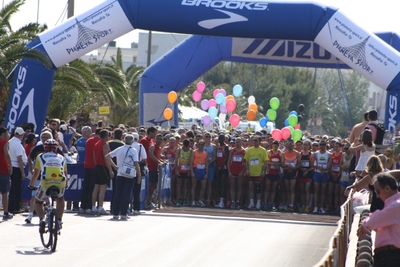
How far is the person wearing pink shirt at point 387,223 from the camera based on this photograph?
7.55m

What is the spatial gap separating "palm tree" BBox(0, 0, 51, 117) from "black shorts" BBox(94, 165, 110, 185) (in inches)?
136

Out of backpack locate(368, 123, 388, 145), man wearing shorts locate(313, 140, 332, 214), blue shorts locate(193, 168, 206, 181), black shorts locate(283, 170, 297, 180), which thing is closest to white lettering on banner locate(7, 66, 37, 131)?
blue shorts locate(193, 168, 206, 181)

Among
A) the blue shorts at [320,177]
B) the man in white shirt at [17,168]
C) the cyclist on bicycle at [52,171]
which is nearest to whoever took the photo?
the cyclist on bicycle at [52,171]

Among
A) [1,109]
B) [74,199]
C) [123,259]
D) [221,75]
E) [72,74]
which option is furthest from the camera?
[221,75]

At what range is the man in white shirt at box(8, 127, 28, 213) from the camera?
52.5 ft

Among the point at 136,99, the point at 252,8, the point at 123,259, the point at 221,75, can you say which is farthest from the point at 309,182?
the point at 221,75

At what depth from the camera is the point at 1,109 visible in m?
24.3

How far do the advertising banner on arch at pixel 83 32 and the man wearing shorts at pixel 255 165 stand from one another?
14.7ft

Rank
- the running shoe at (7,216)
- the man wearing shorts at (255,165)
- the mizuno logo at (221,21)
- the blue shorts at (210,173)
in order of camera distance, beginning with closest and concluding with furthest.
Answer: the running shoe at (7,216), the mizuno logo at (221,21), the man wearing shorts at (255,165), the blue shorts at (210,173)

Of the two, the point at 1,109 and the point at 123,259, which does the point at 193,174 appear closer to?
the point at 1,109

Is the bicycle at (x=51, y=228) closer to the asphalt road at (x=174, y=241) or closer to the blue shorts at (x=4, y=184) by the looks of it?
the asphalt road at (x=174, y=241)

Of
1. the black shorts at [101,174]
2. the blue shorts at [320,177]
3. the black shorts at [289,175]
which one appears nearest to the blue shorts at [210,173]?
the black shorts at [289,175]

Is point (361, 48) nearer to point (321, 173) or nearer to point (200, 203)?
point (321, 173)

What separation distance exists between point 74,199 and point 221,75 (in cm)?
6071
